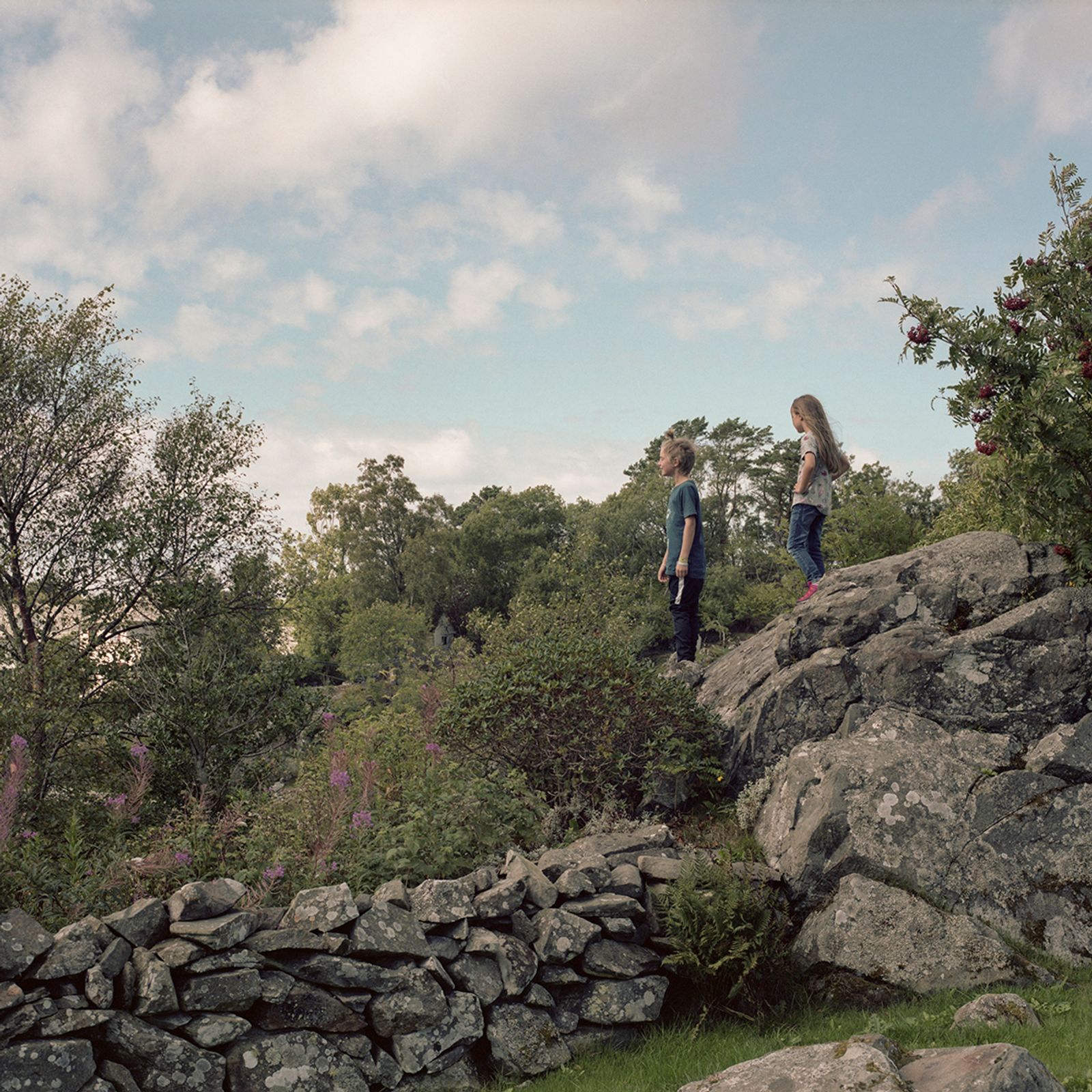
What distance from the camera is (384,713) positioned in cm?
1170

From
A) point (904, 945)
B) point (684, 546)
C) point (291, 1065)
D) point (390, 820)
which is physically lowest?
point (904, 945)

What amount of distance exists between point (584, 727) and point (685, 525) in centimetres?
334

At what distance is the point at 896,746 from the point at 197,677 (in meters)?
7.33

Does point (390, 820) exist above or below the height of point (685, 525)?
below

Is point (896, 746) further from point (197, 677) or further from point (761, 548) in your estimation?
point (761, 548)

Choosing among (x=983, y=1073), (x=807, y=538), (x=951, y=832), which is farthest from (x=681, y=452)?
(x=983, y=1073)

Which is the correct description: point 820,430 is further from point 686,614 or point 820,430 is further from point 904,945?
point 904,945

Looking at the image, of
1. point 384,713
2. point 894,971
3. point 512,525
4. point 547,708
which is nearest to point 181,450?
point 384,713

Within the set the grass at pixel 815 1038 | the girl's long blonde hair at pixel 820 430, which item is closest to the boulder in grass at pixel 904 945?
the grass at pixel 815 1038

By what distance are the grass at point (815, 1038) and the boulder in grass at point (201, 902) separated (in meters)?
1.96

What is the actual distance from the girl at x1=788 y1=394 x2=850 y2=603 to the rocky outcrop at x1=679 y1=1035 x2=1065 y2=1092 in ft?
20.1

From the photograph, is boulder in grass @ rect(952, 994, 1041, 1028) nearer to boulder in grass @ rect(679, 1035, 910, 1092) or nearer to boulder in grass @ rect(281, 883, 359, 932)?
boulder in grass @ rect(679, 1035, 910, 1092)

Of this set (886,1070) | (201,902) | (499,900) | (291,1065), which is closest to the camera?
(886,1070)

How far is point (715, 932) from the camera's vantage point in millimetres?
5770
